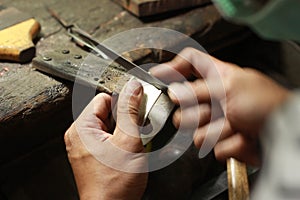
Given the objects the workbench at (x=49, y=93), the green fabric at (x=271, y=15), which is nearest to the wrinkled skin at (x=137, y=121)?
the workbench at (x=49, y=93)

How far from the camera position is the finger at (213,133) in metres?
0.62

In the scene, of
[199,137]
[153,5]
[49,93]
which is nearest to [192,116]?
[199,137]

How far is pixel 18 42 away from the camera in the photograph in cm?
84

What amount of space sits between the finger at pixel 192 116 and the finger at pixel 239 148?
0.18 feet

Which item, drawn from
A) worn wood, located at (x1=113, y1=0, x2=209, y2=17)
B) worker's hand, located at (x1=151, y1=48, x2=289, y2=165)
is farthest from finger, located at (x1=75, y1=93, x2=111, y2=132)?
worn wood, located at (x1=113, y1=0, x2=209, y2=17)

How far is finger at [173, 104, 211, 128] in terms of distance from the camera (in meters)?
0.66

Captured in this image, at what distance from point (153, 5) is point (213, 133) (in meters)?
0.45

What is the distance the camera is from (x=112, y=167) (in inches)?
26.1

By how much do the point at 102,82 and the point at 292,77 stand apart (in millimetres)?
855

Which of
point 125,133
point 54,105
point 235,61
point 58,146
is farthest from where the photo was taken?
point 235,61

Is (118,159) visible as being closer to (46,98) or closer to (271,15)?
(46,98)

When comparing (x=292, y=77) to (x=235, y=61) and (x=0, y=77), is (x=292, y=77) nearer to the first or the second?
(x=235, y=61)

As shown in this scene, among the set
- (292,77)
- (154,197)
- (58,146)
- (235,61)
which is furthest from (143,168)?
(292,77)

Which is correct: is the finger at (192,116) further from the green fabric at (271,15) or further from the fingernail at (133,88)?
the green fabric at (271,15)
